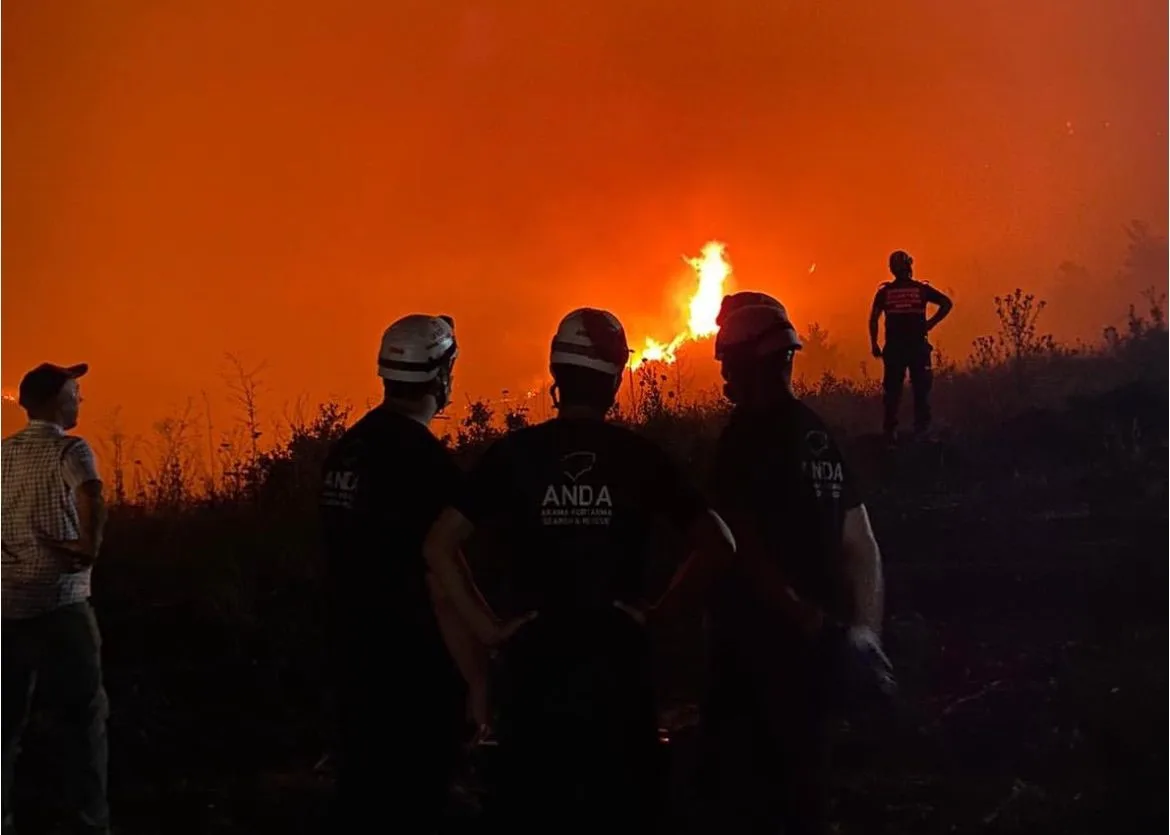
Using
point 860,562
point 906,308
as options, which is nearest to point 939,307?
point 906,308

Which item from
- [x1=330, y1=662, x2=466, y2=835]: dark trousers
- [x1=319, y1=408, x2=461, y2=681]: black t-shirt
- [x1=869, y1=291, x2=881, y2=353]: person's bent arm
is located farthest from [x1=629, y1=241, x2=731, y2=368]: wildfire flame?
[x1=330, y1=662, x2=466, y2=835]: dark trousers

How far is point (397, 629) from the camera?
2.96m

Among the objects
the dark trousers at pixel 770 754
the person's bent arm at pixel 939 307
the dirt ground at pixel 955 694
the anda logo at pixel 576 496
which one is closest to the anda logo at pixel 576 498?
the anda logo at pixel 576 496

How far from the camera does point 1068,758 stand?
11.5ft

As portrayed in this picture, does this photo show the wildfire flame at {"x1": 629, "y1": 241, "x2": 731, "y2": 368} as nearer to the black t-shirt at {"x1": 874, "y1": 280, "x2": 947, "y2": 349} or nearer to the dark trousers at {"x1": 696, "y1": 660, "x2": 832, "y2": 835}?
the black t-shirt at {"x1": 874, "y1": 280, "x2": 947, "y2": 349}

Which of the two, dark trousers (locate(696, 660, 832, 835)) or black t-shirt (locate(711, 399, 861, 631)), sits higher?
black t-shirt (locate(711, 399, 861, 631))

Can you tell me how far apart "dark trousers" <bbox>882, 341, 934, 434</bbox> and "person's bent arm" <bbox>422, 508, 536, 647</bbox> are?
5.34 feet

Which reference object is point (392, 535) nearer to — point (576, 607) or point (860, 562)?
point (576, 607)

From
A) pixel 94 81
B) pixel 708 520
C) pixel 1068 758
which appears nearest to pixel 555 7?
pixel 94 81

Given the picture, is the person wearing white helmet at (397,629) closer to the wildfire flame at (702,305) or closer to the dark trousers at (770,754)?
the dark trousers at (770,754)

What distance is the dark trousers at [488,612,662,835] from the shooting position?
2.68m

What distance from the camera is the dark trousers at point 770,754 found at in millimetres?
3049

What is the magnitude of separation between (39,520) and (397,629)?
1488 millimetres

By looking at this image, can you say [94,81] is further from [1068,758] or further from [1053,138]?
[1068,758]
